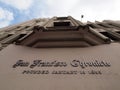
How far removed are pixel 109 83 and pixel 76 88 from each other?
1058mm

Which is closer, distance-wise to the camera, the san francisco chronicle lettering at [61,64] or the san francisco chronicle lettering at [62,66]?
the san francisco chronicle lettering at [62,66]

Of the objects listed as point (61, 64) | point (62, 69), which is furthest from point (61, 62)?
point (62, 69)

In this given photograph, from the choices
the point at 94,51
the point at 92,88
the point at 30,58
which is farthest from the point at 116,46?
the point at 30,58

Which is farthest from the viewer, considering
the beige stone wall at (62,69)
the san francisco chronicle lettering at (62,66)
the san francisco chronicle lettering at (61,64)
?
the san francisco chronicle lettering at (61,64)

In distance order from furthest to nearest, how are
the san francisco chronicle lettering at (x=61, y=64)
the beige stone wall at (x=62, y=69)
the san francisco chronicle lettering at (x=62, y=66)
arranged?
the san francisco chronicle lettering at (x=61, y=64) < the san francisco chronicle lettering at (x=62, y=66) < the beige stone wall at (x=62, y=69)

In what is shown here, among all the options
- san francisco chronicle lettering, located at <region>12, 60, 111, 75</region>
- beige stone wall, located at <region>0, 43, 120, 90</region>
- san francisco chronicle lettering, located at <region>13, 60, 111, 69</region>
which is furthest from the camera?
san francisco chronicle lettering, located at <region>13, 60, 111, 69</region>

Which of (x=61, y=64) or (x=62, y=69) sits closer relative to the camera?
(x=62, y=69)

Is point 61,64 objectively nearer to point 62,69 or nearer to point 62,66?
point 62,66

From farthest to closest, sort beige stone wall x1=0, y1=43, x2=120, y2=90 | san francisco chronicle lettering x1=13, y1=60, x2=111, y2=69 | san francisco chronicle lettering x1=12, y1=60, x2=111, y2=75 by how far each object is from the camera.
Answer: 1. san francisco chronicle lettering x1=13, y1=60, x2=111, y2=69
2. san francisco chronicle lettering x1=12, y1=60, x2=111, y2=75
3. beige stone wall x1=0, y1=43, x2=120, y2=90

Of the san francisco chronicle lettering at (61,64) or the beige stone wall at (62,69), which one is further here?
the san francisco chronicle lettering at (61,64)

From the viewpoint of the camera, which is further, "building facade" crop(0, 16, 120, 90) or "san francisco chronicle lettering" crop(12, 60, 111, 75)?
"san francisco chronicle lettering" crop(12, 60, 111, 75)

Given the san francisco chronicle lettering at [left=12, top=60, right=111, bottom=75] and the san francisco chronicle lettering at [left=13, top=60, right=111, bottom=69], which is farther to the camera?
the san francisco chronicle lettering at [left=13, top=60, right=111, bottom=69]

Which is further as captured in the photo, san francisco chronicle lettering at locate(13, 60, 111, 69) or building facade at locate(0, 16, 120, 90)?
san francisco chronicle lettering at locate(13, 60, 111, 69)

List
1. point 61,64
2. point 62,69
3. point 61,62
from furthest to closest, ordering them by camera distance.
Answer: point 61,62 → point 61,64 → point 62,69
